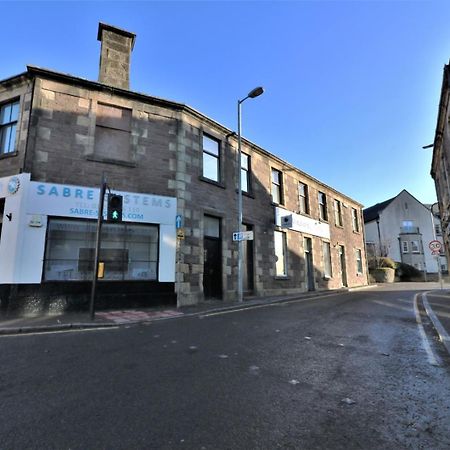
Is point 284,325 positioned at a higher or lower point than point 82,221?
lower

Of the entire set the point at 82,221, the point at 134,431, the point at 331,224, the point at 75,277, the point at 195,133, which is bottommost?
the point at 134,431

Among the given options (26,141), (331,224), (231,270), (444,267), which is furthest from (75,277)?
(444,267)

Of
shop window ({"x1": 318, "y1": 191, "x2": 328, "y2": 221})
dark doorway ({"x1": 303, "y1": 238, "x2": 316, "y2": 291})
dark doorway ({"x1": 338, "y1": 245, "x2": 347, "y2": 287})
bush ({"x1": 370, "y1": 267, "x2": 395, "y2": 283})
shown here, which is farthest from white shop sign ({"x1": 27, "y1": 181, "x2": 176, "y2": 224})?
bush ({"x1": 370, "y1": 267, "x2": 395, "y2": 283})

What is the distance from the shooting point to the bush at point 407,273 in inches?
1516

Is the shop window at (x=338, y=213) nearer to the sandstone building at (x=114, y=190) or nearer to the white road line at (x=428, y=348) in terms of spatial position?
the sandstone building at (x=114, y=190)

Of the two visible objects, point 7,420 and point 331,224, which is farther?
point 331,224

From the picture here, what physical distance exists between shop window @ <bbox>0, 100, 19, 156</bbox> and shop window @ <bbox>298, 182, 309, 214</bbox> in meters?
15.5

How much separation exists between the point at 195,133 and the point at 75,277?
7329 millimetres

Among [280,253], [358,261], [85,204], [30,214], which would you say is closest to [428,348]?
[85,204]

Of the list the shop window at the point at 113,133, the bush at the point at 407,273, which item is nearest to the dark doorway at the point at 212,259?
the shop window at the point at 113,133

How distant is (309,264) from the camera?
21.5 meters

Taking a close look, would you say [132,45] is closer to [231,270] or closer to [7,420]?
[231,270]

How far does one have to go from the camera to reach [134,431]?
3035 mm

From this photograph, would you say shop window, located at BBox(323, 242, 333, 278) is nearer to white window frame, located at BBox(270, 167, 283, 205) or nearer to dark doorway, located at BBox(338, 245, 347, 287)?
dark doorway, located at BBox(338, 245, 347, 287)
